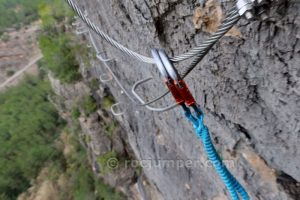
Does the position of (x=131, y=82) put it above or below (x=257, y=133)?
above

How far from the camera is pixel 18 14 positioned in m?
36.6

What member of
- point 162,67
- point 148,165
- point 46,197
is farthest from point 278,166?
point 46,197

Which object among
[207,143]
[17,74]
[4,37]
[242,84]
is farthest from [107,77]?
[4,37]

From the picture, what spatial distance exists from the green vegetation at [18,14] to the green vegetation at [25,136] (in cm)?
1383

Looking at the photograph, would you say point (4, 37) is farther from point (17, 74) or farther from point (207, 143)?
point (207, 143)

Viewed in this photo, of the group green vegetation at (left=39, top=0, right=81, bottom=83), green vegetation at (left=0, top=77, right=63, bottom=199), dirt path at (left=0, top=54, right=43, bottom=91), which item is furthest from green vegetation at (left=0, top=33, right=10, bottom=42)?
green vegetation at (left=39, top=0, right=81, bottom=83)

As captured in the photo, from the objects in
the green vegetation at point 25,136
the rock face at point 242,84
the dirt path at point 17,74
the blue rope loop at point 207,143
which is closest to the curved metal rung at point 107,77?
the rock face at point 242,84

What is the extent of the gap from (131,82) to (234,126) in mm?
2102

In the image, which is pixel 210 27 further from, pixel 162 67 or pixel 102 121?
pixel 102 121

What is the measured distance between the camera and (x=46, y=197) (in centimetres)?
1337

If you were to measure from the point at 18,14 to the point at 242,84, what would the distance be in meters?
40.0

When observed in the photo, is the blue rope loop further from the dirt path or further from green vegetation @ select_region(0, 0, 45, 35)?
green vegetation @ select_region(0, 0, 45, 35)

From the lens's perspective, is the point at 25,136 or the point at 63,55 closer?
the point at 63,55

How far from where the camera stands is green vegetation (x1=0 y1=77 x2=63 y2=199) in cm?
1648
